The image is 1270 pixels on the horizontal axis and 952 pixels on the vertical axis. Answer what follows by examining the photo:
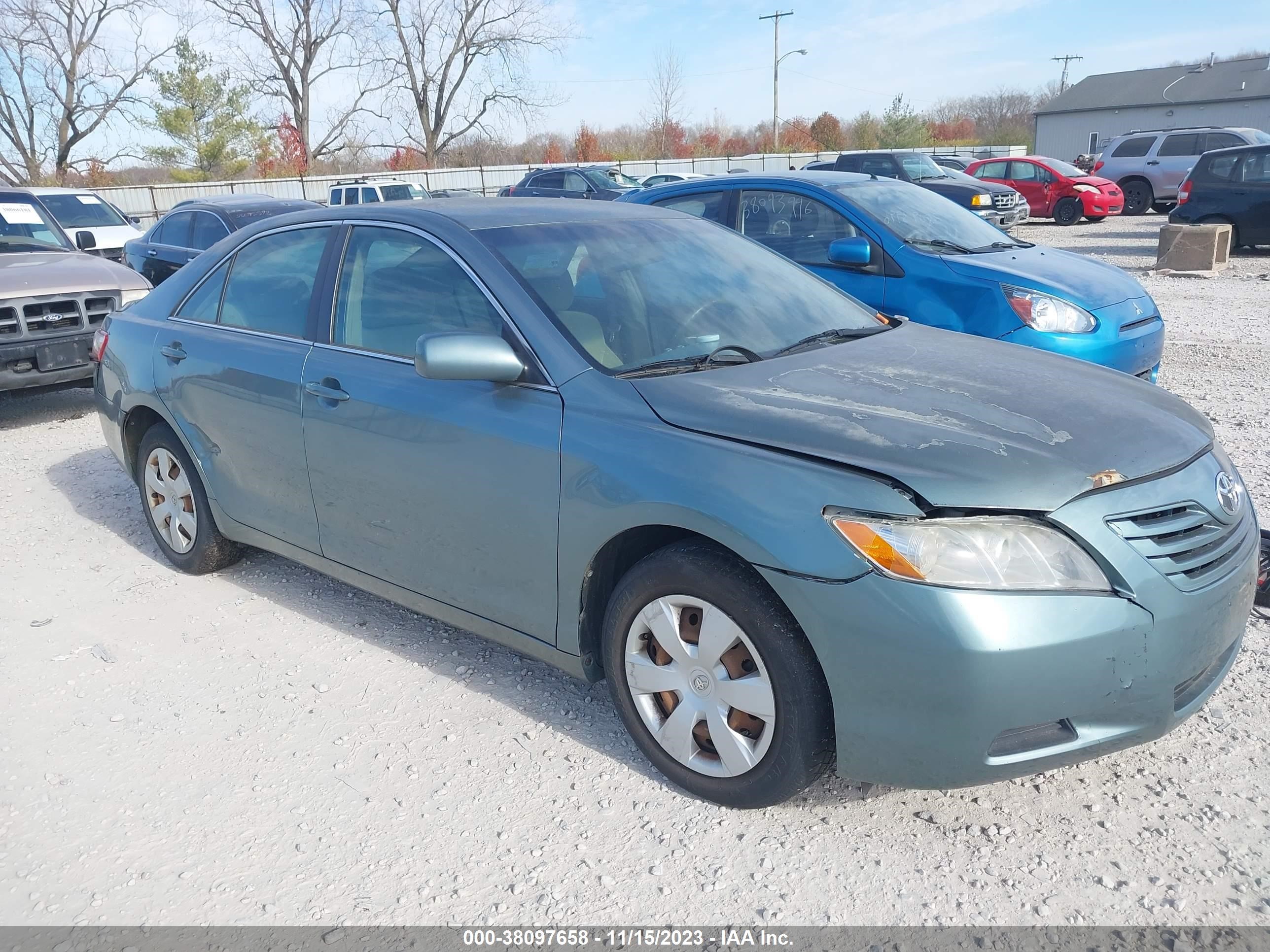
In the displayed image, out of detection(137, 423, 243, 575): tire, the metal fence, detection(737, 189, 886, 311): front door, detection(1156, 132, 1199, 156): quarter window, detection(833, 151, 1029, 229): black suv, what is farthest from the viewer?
the metal fence

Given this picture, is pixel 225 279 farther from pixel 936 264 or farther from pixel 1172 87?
pixel 1172 87

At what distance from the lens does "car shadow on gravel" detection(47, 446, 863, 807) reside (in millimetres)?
3170

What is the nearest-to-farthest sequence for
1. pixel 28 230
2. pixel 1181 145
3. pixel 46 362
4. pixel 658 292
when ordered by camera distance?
pixel 658 292, pixel 46 362, pixel 28 230, pixel 1181 145

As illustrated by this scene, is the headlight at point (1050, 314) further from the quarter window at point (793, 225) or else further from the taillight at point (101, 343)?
the taillight at point (101, 343)

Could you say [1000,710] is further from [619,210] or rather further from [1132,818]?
[619,210]

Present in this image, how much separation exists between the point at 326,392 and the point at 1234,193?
15966mm

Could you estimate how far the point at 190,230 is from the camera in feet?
37.3

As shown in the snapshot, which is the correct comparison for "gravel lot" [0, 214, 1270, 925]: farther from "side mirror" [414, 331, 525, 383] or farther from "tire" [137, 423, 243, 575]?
"side mirror" [414, 331, 525, 383]

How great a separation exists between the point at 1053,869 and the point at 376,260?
296 cm

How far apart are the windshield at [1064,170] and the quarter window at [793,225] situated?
1821 cm

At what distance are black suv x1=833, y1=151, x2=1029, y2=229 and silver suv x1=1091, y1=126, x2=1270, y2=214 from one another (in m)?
4.45

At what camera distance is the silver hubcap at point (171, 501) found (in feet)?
15.1

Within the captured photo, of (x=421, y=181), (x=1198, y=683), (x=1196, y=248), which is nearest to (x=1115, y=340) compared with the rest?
(x=1198, y=683)

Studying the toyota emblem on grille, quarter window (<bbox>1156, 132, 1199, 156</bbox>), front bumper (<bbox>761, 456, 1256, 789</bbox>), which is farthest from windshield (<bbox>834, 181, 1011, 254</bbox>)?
quarter window (<bbox>1156, 132, 1199, 156</bbox>)
